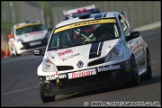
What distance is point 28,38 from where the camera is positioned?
3170 cm

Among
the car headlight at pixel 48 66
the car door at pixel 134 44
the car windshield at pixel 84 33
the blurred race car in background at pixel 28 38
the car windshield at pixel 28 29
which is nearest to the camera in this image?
the car headlight at pixel 48 66

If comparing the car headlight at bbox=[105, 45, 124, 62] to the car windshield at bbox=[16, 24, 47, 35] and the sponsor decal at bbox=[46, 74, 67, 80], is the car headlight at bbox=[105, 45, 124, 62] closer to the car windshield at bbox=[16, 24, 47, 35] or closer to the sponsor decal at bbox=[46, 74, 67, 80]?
the sponsor decal at bbox=[46, 74, 67, 80]

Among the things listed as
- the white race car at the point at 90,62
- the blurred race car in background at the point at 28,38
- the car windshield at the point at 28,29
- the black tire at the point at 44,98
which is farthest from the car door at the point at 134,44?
the car windshield at the point at 28,29

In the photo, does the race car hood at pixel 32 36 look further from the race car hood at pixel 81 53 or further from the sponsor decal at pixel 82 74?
the sponsor decal at pixel 82 74

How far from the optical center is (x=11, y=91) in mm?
15703

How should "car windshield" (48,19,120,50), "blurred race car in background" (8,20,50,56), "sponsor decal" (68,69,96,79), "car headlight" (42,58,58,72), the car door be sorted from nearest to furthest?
"sponsor decal" (68,69,96,79) < "car headlight" (42,58,58,72) < the car door < "car windshield" (48,19,120,50) < "blurred race car in background" (8,20,50,56)

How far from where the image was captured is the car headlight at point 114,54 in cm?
1168

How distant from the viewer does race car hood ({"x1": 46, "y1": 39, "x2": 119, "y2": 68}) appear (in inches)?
459

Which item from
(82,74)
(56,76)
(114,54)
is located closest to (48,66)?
(56,76)

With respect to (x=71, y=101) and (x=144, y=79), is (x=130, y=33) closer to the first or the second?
(x=144, y=79)

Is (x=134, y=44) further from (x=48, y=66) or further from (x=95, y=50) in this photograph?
(x=48, y=66)

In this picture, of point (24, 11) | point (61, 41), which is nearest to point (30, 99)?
point (61, 41)

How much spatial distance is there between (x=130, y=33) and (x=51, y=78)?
7.25 ft

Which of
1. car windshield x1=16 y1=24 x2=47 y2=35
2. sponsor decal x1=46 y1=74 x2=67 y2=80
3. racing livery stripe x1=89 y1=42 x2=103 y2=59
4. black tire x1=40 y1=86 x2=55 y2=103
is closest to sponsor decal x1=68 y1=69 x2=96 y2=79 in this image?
sponsor decal x1=46 y1=74 x2=67 y2=80
